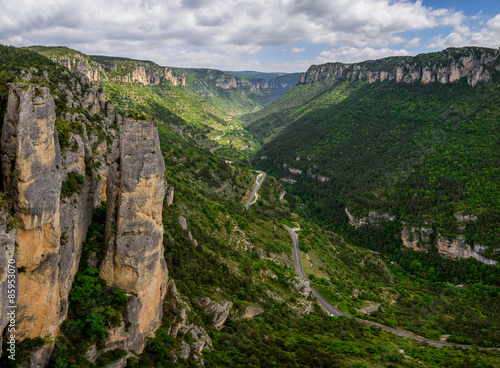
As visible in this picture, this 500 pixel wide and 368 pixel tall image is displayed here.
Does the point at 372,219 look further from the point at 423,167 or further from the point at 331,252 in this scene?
the point at 331,252

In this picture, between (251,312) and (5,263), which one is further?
(251,312)

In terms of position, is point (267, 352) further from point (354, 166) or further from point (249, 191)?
point (354, 166)

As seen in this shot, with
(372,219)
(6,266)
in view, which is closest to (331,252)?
(372,219)

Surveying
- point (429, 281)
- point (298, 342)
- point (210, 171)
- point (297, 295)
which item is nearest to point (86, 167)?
point (298, 342)

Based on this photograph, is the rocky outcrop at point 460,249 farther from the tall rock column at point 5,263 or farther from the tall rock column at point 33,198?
the tall rock column at point 5,263

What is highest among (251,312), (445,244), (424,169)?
(424,169)

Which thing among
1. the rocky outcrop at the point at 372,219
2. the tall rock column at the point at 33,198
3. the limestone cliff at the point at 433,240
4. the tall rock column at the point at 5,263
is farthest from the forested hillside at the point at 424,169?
the tall rock column at the point at 5,263
